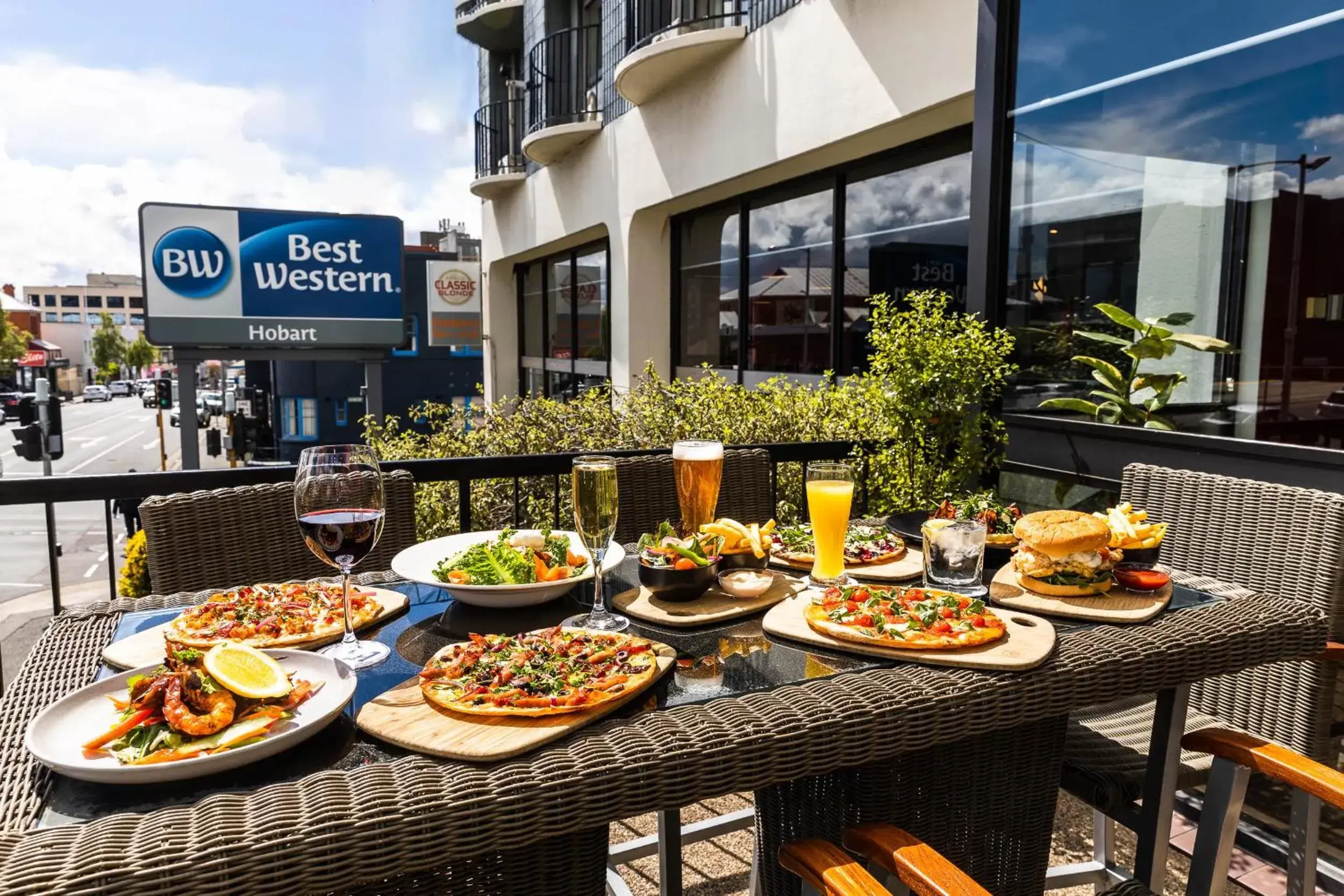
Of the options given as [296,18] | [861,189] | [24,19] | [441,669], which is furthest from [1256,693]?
[24,19]

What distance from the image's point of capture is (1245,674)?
201 centimetres

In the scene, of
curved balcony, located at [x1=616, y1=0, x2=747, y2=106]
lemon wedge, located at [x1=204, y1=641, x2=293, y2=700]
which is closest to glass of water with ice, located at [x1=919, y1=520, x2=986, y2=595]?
lemon wedge, located at [x1=204, y1=641, x2=293, y2=700]

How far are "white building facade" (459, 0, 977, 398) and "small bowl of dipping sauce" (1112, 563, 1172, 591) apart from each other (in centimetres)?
361

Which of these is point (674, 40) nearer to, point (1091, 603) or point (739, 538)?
point (739, 538)

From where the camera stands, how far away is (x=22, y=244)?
113 m

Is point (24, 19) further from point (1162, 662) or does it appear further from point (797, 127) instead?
point (1162, 662)

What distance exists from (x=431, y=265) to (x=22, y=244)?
12919cm

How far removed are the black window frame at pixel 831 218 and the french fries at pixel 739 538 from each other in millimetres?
3156

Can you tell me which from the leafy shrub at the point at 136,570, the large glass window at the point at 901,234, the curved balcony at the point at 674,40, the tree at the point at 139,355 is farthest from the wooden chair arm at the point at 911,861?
the tree at the point at 139,355

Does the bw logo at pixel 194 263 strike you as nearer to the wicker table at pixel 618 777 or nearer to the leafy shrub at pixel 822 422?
the leafy shrub at pixel 822 422

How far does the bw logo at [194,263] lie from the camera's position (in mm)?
8219

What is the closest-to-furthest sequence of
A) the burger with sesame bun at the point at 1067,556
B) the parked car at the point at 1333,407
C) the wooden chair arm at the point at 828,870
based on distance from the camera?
the wooden chair arm at the point at 828,870, the burger with sesame bun at the point at 1067,556, the parked car at the point at 1333,407

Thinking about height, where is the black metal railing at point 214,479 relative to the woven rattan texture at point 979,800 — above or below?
above

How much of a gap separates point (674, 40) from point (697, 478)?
6.43m
